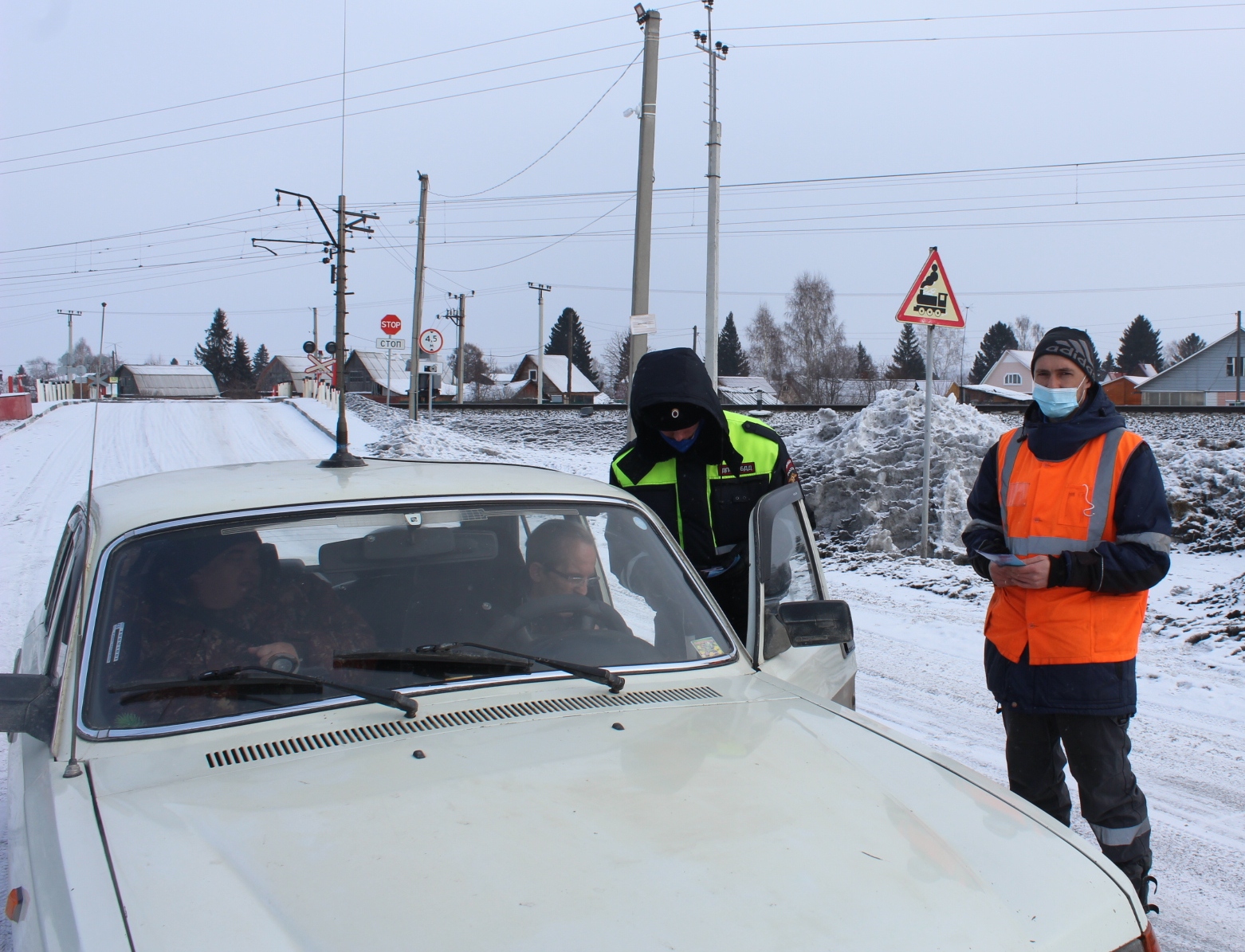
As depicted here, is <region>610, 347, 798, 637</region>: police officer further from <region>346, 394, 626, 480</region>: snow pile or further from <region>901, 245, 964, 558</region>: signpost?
<region>346, 394, 626, 480</region>: snow pile

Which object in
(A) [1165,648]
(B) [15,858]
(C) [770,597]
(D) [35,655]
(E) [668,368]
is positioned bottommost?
(A) [1165,648]

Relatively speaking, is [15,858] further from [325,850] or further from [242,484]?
[242,484]

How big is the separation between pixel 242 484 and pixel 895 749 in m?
1.99

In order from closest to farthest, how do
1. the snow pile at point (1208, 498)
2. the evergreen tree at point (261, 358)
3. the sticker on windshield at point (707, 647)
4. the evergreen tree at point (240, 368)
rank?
the sticker on windshield at point (707, 647) → the snow pile at point (1208, 498) → the evergreen tree at point (240, 368) → the evergreen tree at point (261, 358)

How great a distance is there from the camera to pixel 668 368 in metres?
3.73

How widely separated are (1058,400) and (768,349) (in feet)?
265

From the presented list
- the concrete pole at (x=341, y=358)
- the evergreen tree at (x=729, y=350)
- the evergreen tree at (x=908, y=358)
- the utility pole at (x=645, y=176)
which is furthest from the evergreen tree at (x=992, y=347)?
the concrete pole at (x=341, y=358)

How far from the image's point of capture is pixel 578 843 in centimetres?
171

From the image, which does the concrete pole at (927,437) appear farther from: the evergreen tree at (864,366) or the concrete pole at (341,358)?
the evergreen tree at (864,366)

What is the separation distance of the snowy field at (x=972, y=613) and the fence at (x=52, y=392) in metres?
11.8

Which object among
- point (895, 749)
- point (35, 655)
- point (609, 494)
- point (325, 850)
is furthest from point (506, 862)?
point (35, 655)

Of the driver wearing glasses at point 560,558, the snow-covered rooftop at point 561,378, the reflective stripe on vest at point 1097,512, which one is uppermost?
the snow-covered rooftop at point 561,378

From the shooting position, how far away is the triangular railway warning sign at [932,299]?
8273 millimetres

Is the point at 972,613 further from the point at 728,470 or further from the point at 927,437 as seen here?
the point at 728,470
